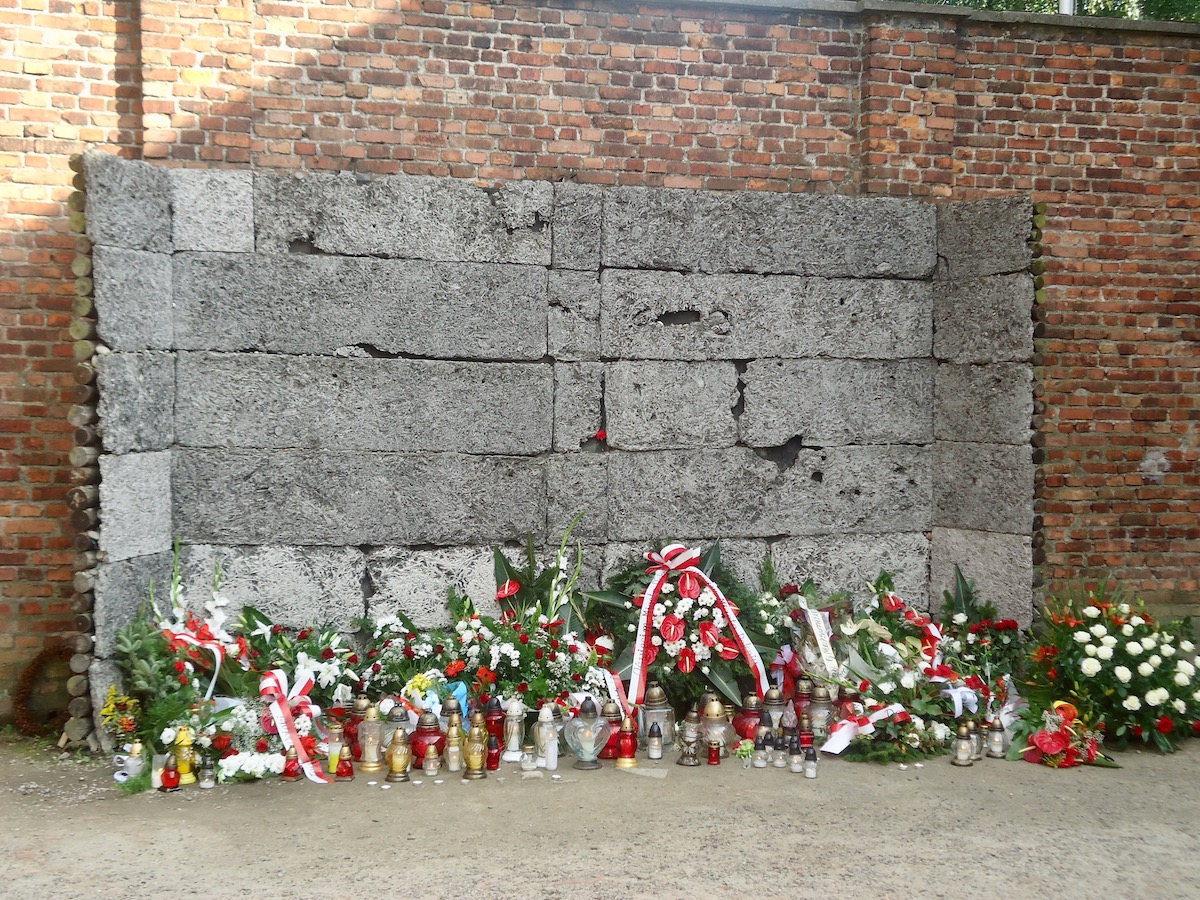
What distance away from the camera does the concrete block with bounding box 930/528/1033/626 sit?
19.4ft

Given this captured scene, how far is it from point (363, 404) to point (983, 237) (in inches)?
138

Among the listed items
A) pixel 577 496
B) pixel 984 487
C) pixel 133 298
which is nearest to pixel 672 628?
pixel 577 496

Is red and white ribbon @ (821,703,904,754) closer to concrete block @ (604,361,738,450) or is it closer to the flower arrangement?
the flower arrangement

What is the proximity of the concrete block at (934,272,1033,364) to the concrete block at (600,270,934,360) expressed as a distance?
3.4 inches

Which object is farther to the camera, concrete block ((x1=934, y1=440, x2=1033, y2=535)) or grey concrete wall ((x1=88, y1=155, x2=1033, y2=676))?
concrete block ((x1=934, y1=440, x2=1033, y2=535))

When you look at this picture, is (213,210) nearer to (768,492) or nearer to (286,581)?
(286,581)

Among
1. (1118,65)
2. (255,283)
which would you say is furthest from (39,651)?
(1118,65)

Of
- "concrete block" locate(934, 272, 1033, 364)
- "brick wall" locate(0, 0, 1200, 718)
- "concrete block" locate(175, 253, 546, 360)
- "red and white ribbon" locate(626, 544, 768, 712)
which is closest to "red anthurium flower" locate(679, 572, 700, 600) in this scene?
"red and white ribbon" locate(626, 544, 768, 712)

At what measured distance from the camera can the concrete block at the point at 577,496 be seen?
580 centimetres

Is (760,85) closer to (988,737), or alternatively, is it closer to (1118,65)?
(1118,65)

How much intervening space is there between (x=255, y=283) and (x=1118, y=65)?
5152 mm

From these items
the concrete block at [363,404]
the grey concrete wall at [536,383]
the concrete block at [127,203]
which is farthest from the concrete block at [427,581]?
the concrete block at [127,203]

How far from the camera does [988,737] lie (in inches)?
204

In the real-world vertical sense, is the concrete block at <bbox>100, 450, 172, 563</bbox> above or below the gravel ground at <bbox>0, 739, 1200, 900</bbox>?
above
